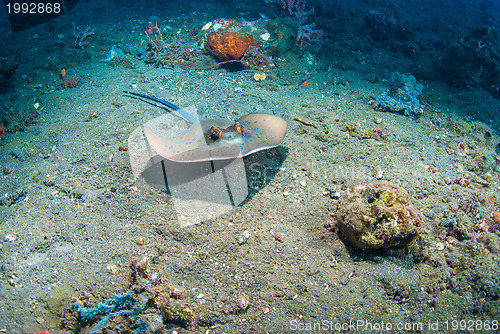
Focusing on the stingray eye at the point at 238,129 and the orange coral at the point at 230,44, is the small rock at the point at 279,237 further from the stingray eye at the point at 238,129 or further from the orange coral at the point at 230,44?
the orange coral at the point at 230,44

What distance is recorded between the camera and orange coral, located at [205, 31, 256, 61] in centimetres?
683

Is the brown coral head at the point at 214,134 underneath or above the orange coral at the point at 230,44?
underneath

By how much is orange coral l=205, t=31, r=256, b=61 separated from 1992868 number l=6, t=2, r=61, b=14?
7818mm

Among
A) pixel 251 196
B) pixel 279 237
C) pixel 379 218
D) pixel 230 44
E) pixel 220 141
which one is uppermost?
pixel 230 44

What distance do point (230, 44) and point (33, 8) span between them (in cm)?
889

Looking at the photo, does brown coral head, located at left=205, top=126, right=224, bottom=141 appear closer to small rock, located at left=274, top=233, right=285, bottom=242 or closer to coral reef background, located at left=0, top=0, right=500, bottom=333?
coral reef background, located at left=0, top=0, right=500, bottom=333

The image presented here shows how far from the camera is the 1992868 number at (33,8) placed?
30.3 ft

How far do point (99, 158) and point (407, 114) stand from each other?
711cm

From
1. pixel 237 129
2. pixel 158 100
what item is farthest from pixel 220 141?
pixel 158 100

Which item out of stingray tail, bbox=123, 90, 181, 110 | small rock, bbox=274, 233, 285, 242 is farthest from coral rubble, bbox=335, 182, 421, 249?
stingray tail, bbox=123, 90, 181, 110

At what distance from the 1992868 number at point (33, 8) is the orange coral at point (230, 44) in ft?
25.6

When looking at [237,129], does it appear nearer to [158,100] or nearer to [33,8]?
[158,100]

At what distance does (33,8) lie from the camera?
9367 millimetres

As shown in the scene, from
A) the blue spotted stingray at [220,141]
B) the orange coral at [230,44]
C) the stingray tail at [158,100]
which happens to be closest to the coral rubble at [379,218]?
the blue spotted stingray at [220,141]
